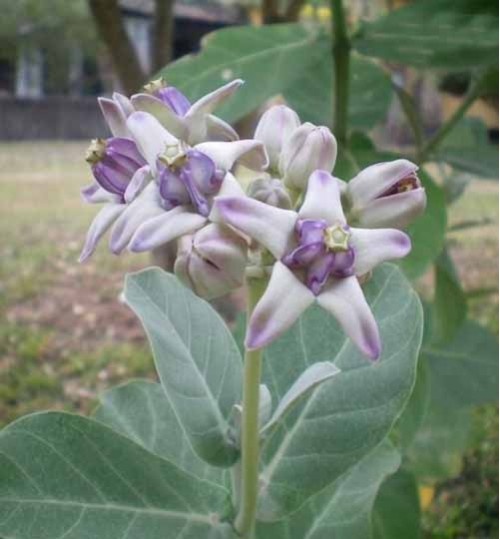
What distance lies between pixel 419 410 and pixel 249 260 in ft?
1.61

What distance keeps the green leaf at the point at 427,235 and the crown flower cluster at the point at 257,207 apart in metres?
0.39

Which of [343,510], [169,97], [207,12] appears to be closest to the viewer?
[169,97]

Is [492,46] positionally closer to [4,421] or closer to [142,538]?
[142,538]

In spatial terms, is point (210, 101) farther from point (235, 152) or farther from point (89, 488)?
point (89, 488)

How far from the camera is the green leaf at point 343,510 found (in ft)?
2.02

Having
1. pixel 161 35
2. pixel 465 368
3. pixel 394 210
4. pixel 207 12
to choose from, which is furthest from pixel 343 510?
pixel 207 12

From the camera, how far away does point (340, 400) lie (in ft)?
1.88

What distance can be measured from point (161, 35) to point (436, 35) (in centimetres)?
99

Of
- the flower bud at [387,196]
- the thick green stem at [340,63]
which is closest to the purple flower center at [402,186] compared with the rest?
the flower bud at [387,196]

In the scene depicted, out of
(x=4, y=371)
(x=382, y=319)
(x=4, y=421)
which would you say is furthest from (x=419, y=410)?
(x=4, y=371)

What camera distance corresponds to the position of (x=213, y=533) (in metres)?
0.54

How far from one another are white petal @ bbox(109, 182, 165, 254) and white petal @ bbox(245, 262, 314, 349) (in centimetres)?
7

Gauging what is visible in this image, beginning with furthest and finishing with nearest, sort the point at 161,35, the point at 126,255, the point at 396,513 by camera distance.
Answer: the point at 126,255 < the point at 161,35 < the point at 396,513

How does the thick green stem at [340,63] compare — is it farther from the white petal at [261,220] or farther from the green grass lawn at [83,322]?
the white petal at [261,220]
